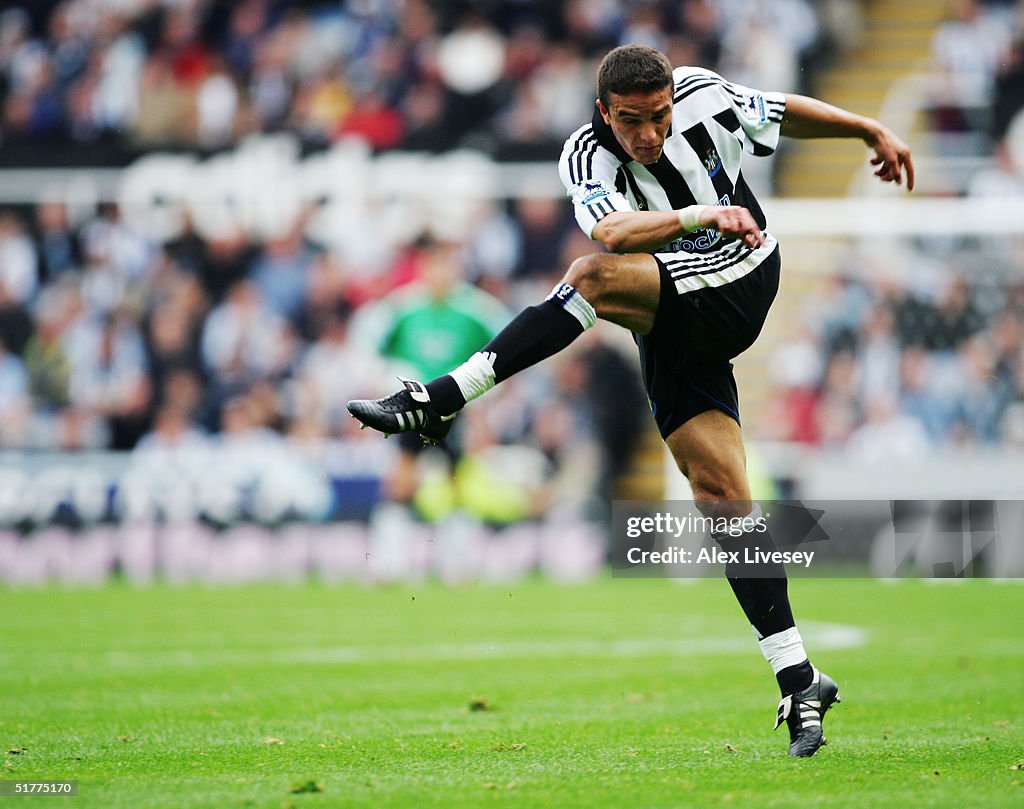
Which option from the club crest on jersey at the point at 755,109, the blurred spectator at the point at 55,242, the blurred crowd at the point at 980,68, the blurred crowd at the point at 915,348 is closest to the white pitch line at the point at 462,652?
the club crest on jersey at the point at 755,109

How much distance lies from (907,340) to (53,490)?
8941 mm

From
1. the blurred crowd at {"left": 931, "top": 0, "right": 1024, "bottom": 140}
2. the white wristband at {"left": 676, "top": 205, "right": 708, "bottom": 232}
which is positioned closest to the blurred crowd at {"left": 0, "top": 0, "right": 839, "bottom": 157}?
the blurred crowd at {"left": 931, "top": 0, "right": 1024, "bottom": 140}

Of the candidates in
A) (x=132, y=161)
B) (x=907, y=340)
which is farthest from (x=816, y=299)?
(x=132, y=161)

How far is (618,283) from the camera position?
5363 millimetres

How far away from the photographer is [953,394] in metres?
15.5

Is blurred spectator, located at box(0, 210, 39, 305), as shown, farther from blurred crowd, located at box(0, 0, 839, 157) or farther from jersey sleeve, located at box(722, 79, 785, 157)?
jersey sleeve, located at box(722, 79, 785, 157)

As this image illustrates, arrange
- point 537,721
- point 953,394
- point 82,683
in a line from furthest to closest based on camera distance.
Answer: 1. point 953,394
2. point 82,683
3. point 537,721

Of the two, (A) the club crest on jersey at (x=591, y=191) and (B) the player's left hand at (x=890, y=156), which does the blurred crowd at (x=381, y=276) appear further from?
(A) the club crest on jersey at (x=591, y=191)

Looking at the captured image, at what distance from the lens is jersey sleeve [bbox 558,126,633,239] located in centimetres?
530

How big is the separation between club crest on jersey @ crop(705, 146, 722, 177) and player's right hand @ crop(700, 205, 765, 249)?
2.21 feet

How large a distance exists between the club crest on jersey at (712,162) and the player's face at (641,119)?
0.28m

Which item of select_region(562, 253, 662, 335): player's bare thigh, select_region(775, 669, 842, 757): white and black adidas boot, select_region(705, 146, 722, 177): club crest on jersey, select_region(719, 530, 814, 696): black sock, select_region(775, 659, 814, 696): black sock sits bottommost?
select_region(775, 669, 842, 757): white and black adidas boot

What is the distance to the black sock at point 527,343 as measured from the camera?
539cm

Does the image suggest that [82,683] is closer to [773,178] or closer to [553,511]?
[553,511]
